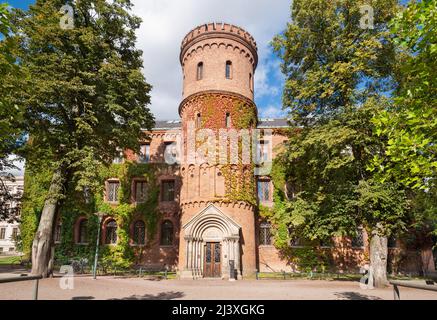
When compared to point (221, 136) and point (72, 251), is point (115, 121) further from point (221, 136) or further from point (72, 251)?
point (72, 251)

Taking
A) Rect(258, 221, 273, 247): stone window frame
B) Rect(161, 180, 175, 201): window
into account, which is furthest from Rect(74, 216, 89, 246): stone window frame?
Rect(258, 221, 273, 247): stone window frame

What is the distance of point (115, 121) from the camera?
18.8m

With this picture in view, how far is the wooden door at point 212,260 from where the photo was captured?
21822 millimetres

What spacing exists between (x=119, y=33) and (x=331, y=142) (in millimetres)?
13694

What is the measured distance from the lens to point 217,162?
23.4m

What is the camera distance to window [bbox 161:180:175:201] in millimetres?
28344

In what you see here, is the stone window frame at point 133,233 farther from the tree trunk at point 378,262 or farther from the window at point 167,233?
the tree trunk at point 378,262

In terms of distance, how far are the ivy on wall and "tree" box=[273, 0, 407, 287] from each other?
1402 cm

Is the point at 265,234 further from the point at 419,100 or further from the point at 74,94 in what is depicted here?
the point at 419,100

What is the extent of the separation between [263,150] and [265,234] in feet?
24.8

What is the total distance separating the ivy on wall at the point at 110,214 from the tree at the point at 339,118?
552 inches

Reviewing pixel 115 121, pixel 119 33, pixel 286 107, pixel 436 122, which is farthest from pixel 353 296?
pixel 119 33

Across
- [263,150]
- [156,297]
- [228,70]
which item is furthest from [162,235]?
[156,297]

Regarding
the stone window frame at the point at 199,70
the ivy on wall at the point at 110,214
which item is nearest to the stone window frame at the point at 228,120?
the stone window frame at the point at 199,70
